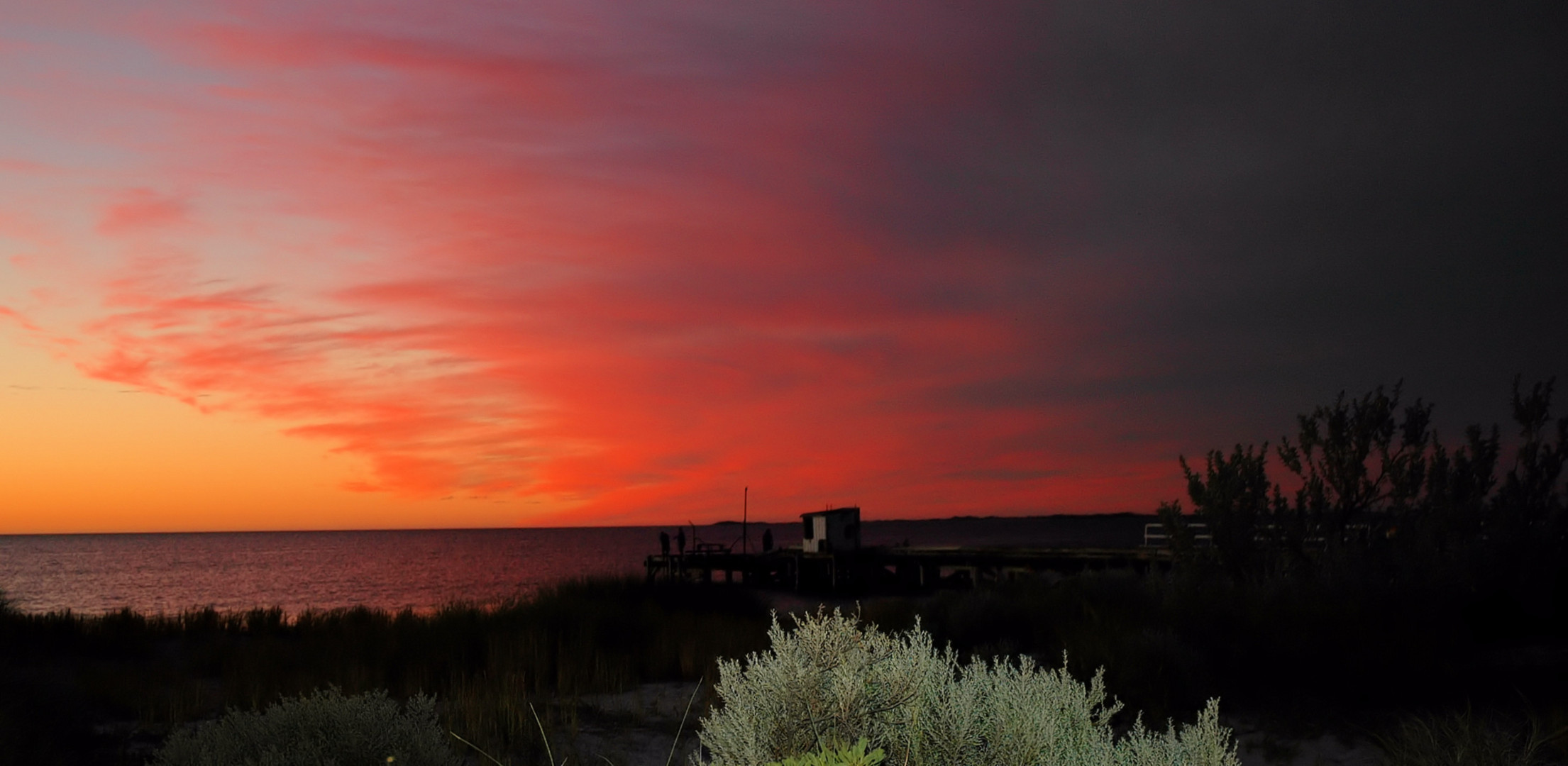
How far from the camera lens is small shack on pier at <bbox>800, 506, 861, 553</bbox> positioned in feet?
145

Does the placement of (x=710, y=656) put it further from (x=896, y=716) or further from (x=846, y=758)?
(x=846, y=758)

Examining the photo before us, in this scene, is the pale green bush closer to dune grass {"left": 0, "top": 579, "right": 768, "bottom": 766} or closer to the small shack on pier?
dune grass {"left": 0, "top": 579, "right": 768, "bottom": 766}

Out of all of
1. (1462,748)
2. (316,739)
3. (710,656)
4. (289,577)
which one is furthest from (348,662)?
(289,577)

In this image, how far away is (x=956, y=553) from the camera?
39594 millimetres

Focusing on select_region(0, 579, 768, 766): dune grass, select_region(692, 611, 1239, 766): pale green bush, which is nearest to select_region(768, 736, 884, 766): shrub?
select_region(692, 611, 1239, 766): pale green bush

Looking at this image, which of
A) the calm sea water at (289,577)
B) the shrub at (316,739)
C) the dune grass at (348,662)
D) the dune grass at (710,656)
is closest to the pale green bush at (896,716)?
the shrub at (316,739)

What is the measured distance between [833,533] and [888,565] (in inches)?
118

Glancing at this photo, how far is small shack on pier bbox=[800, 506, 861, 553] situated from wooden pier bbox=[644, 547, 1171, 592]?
0.56 metres

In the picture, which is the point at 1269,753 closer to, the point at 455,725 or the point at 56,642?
the point at 455,725

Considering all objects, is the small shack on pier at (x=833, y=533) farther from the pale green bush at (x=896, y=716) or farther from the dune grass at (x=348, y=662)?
the pale green bush at (x=896, y=716)

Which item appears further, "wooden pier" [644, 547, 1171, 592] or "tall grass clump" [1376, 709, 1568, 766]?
"wooden pier" [644, 547, 1171, 592]

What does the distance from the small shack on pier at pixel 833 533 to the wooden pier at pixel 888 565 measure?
1.84 feet

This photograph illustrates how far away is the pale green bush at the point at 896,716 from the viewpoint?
4.16 meters

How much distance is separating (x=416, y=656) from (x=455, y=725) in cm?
531
